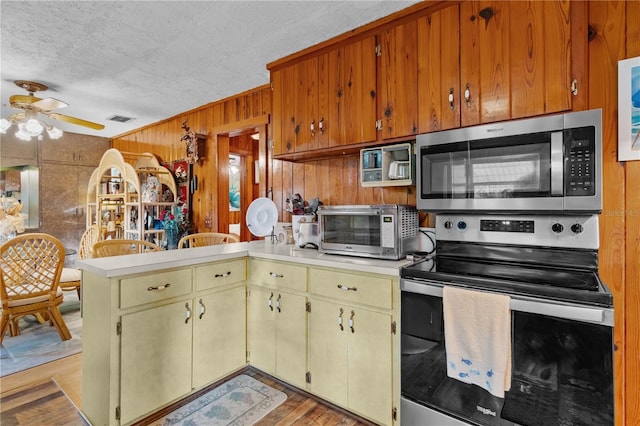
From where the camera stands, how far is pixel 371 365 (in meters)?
1.78

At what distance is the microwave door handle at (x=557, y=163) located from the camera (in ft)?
4.96

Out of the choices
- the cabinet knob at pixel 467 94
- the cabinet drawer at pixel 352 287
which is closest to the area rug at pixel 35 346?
the cabinet drawer at pixel 352 287

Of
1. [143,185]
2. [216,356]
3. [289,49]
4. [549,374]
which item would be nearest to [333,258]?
[216,356]

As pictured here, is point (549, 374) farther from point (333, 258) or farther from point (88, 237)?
point (88, 237)

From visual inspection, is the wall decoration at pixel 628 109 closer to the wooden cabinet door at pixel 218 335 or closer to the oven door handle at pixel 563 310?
the oven door handle at pixel 563 310

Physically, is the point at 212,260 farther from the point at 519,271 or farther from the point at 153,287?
the point at 519,271

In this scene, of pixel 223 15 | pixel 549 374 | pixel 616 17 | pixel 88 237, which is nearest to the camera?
pixel 549 374

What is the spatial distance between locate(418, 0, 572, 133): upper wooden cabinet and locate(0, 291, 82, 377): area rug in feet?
11.3

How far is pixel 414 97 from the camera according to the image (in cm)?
198

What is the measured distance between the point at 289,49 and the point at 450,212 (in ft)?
5.86

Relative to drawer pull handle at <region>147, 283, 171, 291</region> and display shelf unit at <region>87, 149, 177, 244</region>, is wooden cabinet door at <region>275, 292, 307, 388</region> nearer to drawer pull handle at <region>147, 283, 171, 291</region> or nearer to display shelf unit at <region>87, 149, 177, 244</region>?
drawer pull handle at <region>147, 283, 171, 291</region>

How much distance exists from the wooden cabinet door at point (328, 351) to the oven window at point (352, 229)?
0.44m

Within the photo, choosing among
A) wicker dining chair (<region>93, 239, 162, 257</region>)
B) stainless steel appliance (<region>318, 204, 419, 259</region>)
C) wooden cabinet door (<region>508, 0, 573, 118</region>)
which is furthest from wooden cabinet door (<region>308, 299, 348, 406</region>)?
wicker dining chair (<region>93, 239, 162, 257</region>)

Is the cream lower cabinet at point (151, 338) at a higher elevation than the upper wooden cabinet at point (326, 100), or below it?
below
